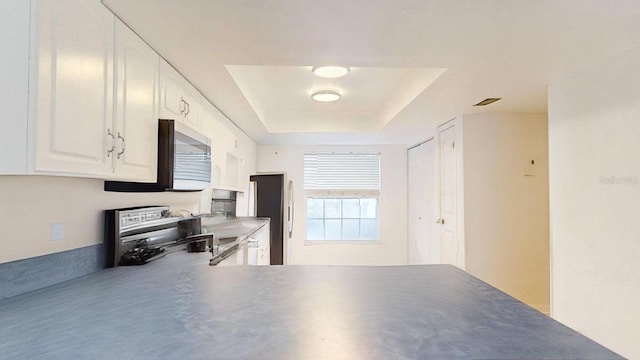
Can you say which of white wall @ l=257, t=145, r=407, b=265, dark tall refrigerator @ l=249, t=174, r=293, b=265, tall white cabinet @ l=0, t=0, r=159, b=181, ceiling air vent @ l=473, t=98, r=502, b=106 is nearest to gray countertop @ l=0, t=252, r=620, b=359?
tall white cabinet @ l=0, t=0, r=159, b=181

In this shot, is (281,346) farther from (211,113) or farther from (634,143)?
(211,113)

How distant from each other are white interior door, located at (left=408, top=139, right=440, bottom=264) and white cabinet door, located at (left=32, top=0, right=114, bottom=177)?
379 centimetres

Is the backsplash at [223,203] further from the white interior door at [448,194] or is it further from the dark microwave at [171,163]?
the white interior door at [448,194]

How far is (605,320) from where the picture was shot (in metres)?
2.04

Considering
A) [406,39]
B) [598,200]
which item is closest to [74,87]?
[406,39]

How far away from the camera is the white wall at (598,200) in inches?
74.9

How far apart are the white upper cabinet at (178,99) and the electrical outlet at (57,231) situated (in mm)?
794

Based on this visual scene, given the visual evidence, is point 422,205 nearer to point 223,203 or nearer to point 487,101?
point 487,101

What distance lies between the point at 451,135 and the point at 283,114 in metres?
2.20

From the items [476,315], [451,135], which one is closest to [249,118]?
[451,135]

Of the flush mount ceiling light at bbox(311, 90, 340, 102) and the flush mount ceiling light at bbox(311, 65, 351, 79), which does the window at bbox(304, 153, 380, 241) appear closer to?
the flush mount ceiling light at bbox(311, 90, 340, 102)

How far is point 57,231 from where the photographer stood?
1.39m

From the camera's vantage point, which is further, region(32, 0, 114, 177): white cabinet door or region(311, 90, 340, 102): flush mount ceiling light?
region(311, 90, 340, 102): flush mount ceiling light

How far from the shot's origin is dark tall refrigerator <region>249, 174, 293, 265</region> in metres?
5.08
